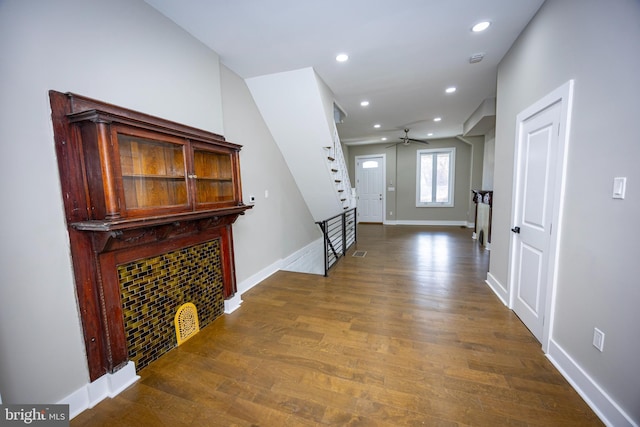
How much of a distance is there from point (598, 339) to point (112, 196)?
122 inches

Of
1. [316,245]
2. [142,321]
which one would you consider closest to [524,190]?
[142,321]

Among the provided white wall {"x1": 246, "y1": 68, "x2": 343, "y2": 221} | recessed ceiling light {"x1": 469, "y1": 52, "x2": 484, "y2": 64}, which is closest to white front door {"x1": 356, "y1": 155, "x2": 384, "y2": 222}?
white wall {"x1": 246, "y1": 68, "x2": 343, "y2": 221}

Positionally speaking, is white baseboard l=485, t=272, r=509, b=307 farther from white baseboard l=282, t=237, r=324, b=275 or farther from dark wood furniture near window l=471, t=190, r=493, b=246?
white baseboard l=282, t=237, r=324, b=275

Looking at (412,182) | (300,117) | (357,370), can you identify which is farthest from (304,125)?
(412,182)

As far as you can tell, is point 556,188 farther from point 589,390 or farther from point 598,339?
point 589,390

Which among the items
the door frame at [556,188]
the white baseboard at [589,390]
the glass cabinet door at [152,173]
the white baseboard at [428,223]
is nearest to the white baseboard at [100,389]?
the glass cabinet door at [152,173]

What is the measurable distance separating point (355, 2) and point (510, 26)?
1552mm

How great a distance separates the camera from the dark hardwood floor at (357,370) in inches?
57.0

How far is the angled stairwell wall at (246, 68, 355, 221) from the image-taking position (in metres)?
3.17

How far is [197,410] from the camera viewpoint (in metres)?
1.52

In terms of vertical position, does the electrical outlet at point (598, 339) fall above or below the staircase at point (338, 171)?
below

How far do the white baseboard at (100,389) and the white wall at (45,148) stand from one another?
0.05 meters

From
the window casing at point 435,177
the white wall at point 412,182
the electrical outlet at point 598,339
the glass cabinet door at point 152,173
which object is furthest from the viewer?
the window casing at point 435,177

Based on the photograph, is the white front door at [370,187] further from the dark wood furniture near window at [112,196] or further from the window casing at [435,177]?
the dark wood furniture near window at [112,196]
